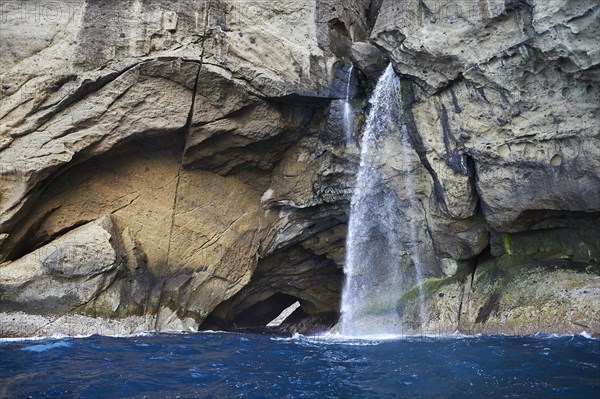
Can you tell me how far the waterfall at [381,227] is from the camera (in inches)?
506

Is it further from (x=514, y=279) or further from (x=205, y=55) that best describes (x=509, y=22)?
(x=205, y=55)

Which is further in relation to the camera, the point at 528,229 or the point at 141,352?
the point at 528,229

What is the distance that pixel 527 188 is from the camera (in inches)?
423

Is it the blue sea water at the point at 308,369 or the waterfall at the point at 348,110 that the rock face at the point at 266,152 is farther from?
the blue sea water at the point at 308,369

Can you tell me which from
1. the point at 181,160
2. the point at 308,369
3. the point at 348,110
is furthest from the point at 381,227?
the point at 308,369

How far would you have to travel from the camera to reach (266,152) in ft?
46.0

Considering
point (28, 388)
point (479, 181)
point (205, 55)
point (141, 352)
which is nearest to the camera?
point (28, 388)

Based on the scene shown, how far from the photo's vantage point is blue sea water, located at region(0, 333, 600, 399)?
7027 millimetres

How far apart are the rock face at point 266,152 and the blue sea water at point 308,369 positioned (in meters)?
1.80

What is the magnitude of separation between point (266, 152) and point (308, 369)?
22.3 ft

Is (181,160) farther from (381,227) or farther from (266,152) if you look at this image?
(381,227)

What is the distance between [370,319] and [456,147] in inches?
177

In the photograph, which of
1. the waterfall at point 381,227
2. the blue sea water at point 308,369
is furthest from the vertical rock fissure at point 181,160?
the waterfall at point 381,227

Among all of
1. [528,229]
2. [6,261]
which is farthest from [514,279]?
[6,261]
